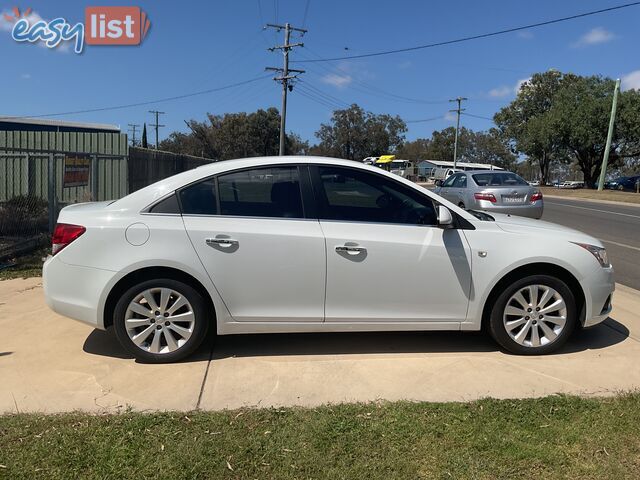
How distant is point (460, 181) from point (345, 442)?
10176mm

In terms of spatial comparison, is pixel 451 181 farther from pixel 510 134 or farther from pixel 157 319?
Answer: pixel 510 134

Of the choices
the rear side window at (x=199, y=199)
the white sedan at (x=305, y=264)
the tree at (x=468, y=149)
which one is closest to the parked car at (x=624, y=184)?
the tree at (x=468, y=149)

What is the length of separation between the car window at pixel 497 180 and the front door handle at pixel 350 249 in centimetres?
790

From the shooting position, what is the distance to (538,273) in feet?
14.1

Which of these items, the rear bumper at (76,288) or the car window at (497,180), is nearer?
the rear bumper at (76,288)

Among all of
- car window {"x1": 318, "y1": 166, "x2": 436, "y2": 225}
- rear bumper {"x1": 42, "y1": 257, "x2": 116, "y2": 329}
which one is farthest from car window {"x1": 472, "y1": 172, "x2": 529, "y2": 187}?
rear bumper {"x1": 42, "y1": 257, "x2": 116, "y2": 329}

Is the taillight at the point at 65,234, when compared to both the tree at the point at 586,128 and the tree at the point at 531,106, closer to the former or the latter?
the tree at the point at 586,128

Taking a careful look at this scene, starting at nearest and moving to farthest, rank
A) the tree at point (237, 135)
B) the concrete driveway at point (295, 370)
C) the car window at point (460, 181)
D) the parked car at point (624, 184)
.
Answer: the concrete driveway at point (295, 370) < the car window at point (460, 181) < the parked car at point (624, 184) < the tree at point (237, 135)

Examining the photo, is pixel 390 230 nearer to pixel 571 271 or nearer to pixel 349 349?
pixel 349 349

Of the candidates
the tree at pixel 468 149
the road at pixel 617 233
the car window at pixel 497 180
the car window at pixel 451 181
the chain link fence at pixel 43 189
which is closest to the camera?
the road at pixel 617 233

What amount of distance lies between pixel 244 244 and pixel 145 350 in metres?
1.14

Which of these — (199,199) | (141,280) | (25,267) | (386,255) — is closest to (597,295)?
(386,255)

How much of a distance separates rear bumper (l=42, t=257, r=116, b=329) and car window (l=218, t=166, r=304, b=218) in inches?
42.3

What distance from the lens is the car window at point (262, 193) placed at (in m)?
4.16
